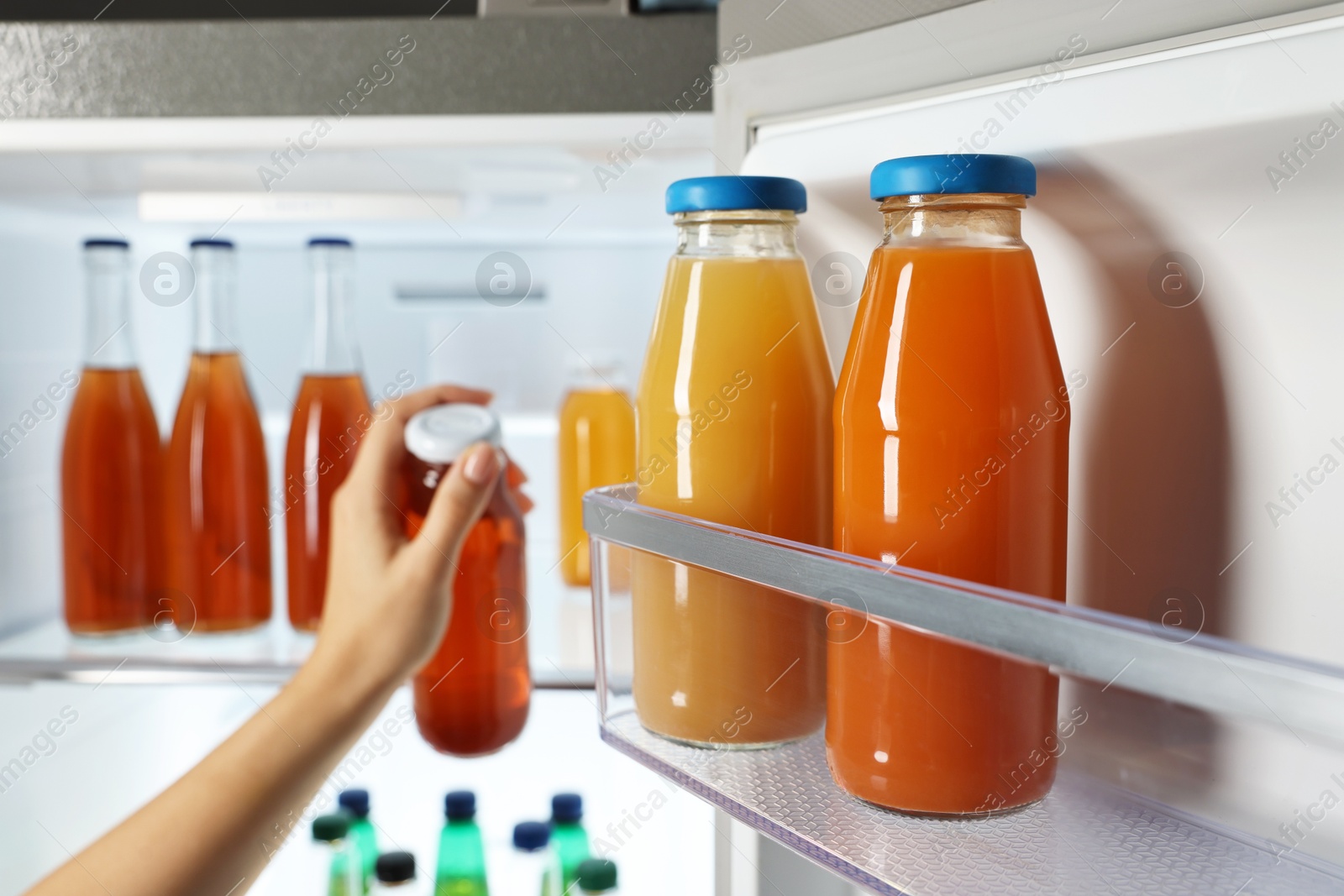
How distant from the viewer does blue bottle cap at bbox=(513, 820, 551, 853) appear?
0.97 metres

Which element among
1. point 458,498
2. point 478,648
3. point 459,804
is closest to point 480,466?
point 458,498

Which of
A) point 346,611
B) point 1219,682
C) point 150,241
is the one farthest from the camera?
point 150,241

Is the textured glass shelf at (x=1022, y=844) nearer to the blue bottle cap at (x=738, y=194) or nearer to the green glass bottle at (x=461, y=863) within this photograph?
the blue bottle cap at (x=738, y=194)

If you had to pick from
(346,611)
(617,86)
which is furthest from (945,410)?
(346,611)

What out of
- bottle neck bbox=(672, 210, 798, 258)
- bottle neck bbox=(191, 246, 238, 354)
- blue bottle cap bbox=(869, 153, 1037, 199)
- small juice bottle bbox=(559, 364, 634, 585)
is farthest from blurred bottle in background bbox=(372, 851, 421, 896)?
blue bottle cap bbox=(869, 153, 1037, 199)

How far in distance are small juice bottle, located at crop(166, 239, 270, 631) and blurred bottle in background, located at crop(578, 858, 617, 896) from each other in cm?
49

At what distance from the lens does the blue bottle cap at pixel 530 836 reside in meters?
0.97

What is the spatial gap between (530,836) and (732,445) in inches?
23.7

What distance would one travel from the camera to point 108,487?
3.67 ft

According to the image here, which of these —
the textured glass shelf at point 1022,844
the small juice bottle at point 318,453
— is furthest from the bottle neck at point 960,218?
the small juice bottle at point 318,453

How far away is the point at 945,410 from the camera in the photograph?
0.46 metres

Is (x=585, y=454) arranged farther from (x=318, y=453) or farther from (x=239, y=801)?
(x=239, y=801)

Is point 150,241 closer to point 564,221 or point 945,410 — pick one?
point 564,221

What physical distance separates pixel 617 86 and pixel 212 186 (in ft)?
1.47
